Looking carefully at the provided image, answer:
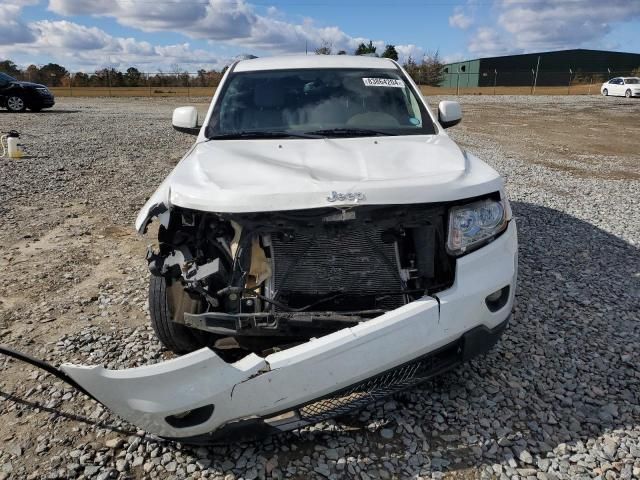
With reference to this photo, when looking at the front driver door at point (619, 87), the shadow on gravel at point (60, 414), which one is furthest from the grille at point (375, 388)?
the front driver door at point (619, 87)

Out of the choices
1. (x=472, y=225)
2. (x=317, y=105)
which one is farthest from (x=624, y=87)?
(x=472, y=225)

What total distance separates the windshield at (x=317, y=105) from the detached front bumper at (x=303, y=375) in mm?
1576

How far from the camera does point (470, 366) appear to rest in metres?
2.94

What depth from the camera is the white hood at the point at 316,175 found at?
86.4 inches

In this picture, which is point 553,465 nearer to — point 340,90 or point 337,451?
point 337,451

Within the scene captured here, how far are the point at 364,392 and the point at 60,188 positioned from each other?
6684 mm

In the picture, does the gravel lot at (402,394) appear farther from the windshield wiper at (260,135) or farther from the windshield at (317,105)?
the windshield at (317,105)

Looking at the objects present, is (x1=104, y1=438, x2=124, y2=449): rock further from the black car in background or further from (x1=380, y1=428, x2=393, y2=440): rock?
the black car in background

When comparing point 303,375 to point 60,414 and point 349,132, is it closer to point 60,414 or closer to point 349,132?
point 60,414

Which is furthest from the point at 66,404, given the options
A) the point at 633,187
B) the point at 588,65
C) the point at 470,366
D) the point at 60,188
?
the point at 588,65

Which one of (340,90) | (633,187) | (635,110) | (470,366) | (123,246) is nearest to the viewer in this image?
(470,366)

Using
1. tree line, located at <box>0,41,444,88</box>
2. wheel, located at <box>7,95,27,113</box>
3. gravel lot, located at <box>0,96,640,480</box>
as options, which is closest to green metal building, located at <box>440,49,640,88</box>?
tree line, located at <box>0,41,444,88</box>

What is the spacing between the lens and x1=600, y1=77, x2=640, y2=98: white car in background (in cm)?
2952

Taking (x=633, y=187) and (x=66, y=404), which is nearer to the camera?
(x=66, y=404)
